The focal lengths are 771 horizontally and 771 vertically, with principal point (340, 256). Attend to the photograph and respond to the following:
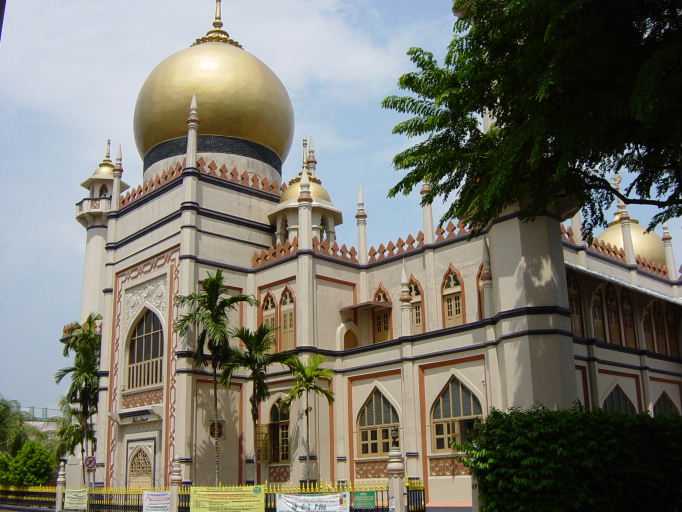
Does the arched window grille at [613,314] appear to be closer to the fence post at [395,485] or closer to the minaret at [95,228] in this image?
the fence post at [395,485]

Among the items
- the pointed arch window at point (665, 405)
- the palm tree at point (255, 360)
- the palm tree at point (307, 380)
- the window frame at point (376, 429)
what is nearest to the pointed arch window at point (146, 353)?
the palm tree at point (255, 360)

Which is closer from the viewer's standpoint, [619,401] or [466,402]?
[466,402]

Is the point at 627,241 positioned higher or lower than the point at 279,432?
higher

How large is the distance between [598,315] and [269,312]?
1003 cm

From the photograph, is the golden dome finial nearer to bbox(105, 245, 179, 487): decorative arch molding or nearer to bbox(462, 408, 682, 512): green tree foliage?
bbox(105, 245, 179, 487): decorative arch molding

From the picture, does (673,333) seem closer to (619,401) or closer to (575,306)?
(619,401)

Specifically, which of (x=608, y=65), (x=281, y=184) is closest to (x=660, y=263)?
(x=281, y=184)

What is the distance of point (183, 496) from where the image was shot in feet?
58.5

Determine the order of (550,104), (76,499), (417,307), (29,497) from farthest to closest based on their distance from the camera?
(29,497) < (417,307) < (76,499) < (550,104)

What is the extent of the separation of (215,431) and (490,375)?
839cm

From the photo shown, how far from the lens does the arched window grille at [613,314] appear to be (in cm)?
2305

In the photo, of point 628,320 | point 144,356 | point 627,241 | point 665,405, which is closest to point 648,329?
point 628,320

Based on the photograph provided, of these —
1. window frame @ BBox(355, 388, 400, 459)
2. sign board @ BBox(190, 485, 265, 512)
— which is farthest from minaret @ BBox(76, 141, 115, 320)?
sign board @ BBox(190, 485, 265, 512)

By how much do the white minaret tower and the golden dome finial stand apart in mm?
7599
